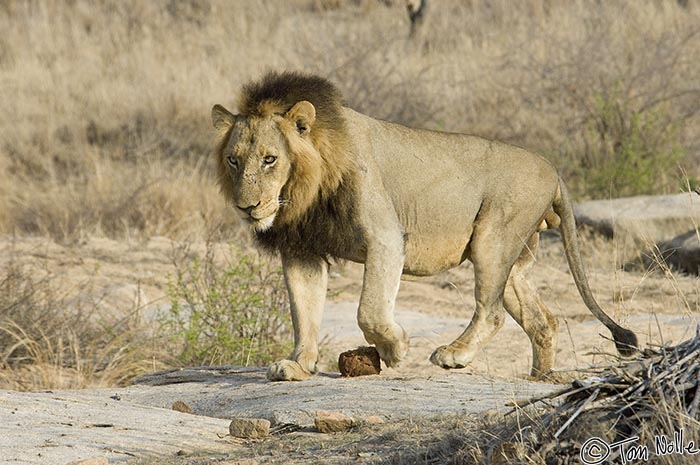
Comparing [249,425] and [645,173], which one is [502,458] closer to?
[249,425]

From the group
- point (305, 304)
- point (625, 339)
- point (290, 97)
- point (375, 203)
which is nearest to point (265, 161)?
point (290, 97)

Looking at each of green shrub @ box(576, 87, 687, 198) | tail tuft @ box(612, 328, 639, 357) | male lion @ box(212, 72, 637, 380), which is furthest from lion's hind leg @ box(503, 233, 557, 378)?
green shrub @ box(576, 87, 687, 198)

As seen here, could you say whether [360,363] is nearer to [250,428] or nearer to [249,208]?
[249,208]

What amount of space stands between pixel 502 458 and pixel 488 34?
1812 cm

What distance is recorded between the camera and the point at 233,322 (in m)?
8.73

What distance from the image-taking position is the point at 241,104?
21.3ft

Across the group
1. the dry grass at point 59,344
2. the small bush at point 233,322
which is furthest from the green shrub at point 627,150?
the dry grass at point 59,344

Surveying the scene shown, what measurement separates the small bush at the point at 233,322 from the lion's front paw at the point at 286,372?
191 cm

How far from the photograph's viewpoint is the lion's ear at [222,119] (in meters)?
6.50

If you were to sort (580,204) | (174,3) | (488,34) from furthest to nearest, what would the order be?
(174,3) < (488,34) < (580,204)

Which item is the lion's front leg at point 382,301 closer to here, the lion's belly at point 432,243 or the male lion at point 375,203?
the male lion at point 375,203

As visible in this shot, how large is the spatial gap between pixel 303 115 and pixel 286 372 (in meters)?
1.29

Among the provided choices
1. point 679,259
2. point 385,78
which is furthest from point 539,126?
point 679,259

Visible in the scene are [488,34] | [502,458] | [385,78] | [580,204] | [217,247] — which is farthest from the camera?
[488,34]
